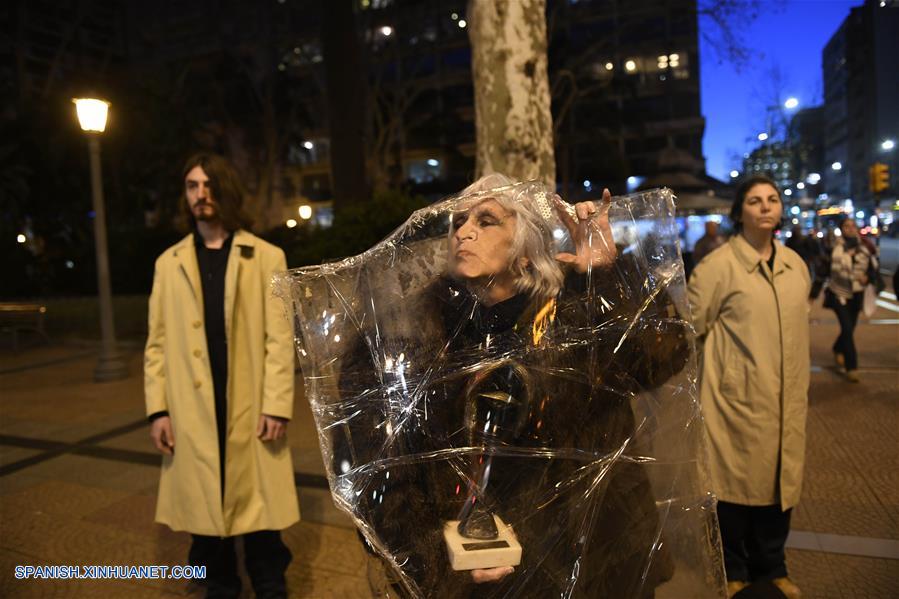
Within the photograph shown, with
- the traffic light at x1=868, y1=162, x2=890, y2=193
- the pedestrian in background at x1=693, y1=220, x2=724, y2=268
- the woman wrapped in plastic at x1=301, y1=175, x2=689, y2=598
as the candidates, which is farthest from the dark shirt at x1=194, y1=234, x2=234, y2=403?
the traffic light at x1=868, y1=162, x2=890, y2=193

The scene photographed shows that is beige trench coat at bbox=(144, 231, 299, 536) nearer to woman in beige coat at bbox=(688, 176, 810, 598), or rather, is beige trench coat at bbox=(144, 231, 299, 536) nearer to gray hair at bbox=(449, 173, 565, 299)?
gray hair at bbox=(449, 173, 565, 299)

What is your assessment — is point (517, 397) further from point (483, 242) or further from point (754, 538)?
point (754, 538)

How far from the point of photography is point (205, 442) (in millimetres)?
2648

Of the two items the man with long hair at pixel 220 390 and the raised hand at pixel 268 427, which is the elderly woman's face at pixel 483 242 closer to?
the man with long hair at pixel 220 390

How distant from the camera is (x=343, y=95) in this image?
1145cm

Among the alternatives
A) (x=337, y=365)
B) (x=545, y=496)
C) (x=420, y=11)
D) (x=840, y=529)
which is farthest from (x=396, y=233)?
(x=420, y=11)

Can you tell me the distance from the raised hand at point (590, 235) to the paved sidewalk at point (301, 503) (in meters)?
1.08

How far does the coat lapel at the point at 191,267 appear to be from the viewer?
2693 millimetres

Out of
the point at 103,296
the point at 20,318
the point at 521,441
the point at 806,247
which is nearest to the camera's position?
the point at 521,441

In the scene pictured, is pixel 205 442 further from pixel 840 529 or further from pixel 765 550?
pixel 840 529

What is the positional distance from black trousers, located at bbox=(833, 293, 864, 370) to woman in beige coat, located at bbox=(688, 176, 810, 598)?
15.3ft

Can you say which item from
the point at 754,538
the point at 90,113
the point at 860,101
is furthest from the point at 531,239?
the point at 860,101

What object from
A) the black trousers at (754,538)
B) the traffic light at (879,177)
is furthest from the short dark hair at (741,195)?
the traffic light at (879,177)

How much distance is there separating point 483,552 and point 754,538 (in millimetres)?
2023
